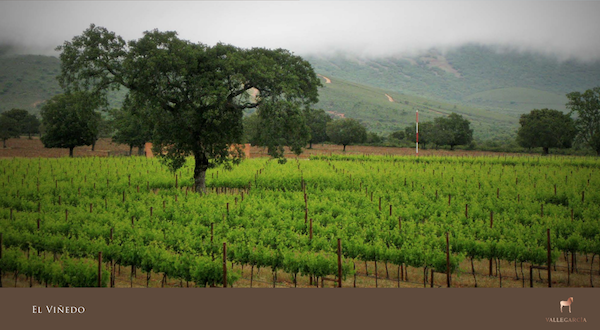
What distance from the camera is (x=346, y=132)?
75250 mm

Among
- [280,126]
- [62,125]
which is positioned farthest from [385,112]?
[280,126]

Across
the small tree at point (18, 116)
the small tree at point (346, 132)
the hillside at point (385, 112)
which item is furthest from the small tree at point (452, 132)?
the small tree at point (18, 116)

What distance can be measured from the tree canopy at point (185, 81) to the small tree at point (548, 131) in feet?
193

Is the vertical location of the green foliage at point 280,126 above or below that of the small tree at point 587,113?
below

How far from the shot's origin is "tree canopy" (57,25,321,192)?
20516 mm

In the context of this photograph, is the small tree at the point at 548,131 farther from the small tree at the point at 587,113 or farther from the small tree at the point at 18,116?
the small tree at the point at 18,116

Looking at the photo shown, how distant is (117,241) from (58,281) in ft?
7.53

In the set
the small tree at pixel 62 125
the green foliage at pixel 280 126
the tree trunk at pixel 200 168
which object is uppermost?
the small tree at pixel 62 125

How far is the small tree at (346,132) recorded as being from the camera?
75.5 metres

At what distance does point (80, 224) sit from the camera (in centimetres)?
1422

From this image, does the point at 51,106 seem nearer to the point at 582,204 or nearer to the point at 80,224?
the point at 80,224

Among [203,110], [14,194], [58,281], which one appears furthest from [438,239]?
[14,194]

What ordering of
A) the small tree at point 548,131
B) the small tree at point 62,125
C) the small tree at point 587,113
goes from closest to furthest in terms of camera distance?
the small tree at point 62,125
the small tree at point 548,131
the small tree at point 587,113

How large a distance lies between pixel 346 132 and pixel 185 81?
56.0m
